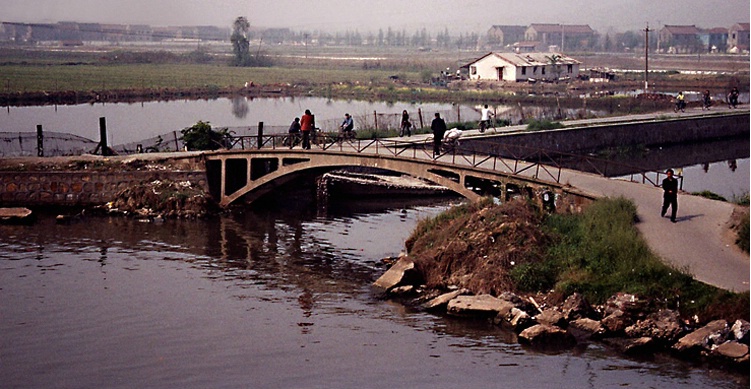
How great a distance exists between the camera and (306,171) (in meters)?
43.3

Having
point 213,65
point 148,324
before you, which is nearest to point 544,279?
point 148,324

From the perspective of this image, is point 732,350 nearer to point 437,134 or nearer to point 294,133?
point 437,134

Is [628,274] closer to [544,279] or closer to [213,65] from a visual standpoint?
[544,279]

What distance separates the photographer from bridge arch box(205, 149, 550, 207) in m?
36.8

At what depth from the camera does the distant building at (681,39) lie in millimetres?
187500

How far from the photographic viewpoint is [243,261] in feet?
119

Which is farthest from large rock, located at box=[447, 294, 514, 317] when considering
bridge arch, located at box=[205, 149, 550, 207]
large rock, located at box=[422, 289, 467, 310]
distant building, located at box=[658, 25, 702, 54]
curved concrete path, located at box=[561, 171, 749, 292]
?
A: distant building, located at box=[658, 25, 702, 54]

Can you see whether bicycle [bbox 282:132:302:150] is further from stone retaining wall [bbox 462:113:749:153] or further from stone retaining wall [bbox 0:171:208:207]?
stone retaining wall [bbox 462:113:749:153]

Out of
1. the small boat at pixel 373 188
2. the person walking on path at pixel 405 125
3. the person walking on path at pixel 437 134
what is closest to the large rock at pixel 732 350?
the person walking on path at pixel 437 134

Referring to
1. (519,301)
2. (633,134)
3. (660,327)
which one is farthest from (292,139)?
(633,134)

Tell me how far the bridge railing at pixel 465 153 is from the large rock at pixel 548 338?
30.5ft

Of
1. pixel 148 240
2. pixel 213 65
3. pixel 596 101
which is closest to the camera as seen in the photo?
pixel 148 240

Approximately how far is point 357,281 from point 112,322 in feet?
23.9

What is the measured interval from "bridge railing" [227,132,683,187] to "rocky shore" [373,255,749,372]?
7.48 metres
